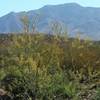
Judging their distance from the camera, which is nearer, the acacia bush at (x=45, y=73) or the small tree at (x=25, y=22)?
the acacia bush at (x=45, y=73)

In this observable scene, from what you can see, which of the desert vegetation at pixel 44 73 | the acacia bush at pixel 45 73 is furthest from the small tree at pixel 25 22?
the acacia bush at pixel 45 73

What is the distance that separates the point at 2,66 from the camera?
11.7m

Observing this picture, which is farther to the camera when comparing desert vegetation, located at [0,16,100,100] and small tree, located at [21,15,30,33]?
small tree, located at [21,15,30,33]

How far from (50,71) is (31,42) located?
0.73 metres

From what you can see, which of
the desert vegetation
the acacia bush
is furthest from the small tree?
the acacia bush

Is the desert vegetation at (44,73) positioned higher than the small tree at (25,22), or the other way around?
the small tree at (25,22)

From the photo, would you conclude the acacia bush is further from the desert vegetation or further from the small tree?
the small tree

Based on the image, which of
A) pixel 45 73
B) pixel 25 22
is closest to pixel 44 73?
pixel 45 73

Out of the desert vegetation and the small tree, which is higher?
the small tree

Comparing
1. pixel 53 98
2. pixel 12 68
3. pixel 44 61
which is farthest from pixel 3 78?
pixel 53 98

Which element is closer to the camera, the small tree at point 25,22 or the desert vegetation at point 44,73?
the desert vegetation at point 44,73

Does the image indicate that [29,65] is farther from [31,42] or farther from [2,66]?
[2,66]

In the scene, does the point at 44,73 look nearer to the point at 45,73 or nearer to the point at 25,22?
the point at 45,73

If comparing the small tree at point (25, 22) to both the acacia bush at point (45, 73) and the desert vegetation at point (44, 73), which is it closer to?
the desert vegetation at point (44, 73)
